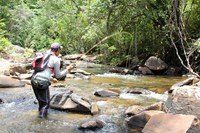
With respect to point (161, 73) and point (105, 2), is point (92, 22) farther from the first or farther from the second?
point (161, 73)

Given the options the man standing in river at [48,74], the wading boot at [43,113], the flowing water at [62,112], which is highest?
the man standing in river at [48,74]

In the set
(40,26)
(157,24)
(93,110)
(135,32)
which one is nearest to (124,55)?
(135,32)

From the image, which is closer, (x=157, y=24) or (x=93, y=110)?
(x=93, y=110)

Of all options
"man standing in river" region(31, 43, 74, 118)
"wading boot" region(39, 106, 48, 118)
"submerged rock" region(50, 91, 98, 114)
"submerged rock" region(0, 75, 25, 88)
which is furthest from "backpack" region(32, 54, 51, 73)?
"submerged rock" region(0, 75, 25, 88)

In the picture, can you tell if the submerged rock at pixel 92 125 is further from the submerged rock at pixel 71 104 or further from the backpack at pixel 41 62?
the backpack at pixel 41 62

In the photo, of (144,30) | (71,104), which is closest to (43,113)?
(71,104)

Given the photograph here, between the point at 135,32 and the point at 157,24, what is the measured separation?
1564mm

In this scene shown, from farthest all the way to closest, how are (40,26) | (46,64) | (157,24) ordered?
(40,26), (157,24), (46,64)

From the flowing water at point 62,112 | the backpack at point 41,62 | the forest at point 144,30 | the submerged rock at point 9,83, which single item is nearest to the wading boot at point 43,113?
the flowing water at point 62,112

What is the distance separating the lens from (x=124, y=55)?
19.4m

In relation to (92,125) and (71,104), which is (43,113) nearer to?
(71,104)

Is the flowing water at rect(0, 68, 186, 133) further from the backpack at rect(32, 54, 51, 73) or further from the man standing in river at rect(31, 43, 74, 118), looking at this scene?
the backpack at rect(32, 54, 51, 73)

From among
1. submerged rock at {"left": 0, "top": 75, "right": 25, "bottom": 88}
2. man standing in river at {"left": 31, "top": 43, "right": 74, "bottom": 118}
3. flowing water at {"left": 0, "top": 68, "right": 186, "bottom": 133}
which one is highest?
man standing in river at {"left": 31, "top": 43, "right": 74, "bottom": 118}

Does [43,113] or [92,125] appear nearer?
[92,125]
